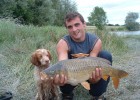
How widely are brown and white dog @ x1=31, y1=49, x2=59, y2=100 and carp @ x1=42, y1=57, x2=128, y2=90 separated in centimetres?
76

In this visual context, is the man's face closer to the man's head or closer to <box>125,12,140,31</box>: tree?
the man's head

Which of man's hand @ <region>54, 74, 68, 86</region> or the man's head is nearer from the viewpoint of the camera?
man's hand @ <region>54, 74, 68, 86</region>

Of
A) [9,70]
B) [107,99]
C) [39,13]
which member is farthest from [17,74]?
[39,13]

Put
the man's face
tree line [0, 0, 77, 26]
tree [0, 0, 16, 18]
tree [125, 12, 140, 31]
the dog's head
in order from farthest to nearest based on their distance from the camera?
tree line [0, 0, 77, 26] < tree [0, 0, 16, 18] < tree [125, 12, 140, 31] < the dog's head < the man's face

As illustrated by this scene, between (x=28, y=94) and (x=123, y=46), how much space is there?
5863 millimetres

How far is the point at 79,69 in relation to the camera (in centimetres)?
340

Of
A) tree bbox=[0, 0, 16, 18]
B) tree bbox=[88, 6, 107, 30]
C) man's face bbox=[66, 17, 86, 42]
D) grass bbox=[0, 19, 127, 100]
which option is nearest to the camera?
man's face bbox=[66, 17, 86, 42]

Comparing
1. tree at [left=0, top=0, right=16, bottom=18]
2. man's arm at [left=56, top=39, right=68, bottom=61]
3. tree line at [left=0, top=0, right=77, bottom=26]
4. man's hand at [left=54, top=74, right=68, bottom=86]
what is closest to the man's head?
man's arm at [left=56, top=39, right=68, bottom=61]

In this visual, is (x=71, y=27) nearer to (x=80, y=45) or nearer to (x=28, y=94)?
(x=80, y=45)

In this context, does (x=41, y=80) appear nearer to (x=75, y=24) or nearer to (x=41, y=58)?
(x=41, y=58)

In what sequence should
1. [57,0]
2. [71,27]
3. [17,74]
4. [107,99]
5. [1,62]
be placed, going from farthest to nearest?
[57,0], [1,62], [17,74], [107,99], [71,27]

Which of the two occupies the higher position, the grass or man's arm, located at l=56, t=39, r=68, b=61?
man's arm, located at l=56, t=39, r=68, b=61

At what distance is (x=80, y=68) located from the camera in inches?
134

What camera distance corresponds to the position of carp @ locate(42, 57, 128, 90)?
3312mm
